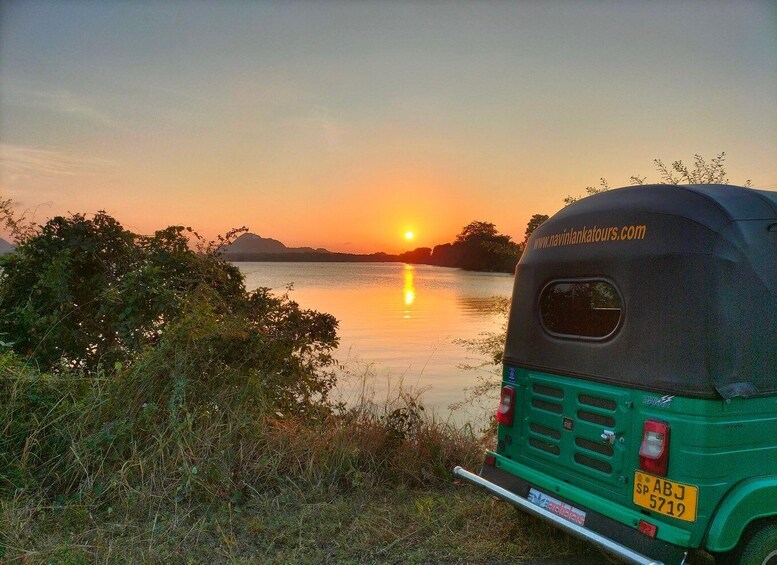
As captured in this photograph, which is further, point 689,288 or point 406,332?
point 406,332

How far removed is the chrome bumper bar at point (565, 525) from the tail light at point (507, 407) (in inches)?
20.0

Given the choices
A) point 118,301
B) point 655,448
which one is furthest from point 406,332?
point 655,448

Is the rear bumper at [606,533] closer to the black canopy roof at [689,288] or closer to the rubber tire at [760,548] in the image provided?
the rubber tire at [760,548]

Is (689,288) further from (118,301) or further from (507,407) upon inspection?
(118,301)

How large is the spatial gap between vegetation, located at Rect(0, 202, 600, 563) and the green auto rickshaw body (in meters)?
1.07

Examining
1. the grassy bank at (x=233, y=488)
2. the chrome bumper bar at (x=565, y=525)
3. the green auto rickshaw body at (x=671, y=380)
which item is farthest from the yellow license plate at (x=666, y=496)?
the grassy bank at (x=233, y=488)

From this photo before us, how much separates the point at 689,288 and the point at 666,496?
4.16ft

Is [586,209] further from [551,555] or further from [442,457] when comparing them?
[442,457]

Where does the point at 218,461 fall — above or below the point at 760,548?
below

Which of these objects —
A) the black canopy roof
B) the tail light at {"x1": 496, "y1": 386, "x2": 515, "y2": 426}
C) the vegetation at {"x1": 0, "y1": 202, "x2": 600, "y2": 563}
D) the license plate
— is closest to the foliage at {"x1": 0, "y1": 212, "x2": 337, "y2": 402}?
the vegetation at {"x1": 0, "y1": 202, "x2": 600, "y2": 563}

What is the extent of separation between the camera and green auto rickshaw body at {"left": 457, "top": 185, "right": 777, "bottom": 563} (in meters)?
3.40

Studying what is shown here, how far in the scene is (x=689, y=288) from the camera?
3.53 m

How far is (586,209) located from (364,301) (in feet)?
84.5

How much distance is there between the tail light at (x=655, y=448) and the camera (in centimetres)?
348
